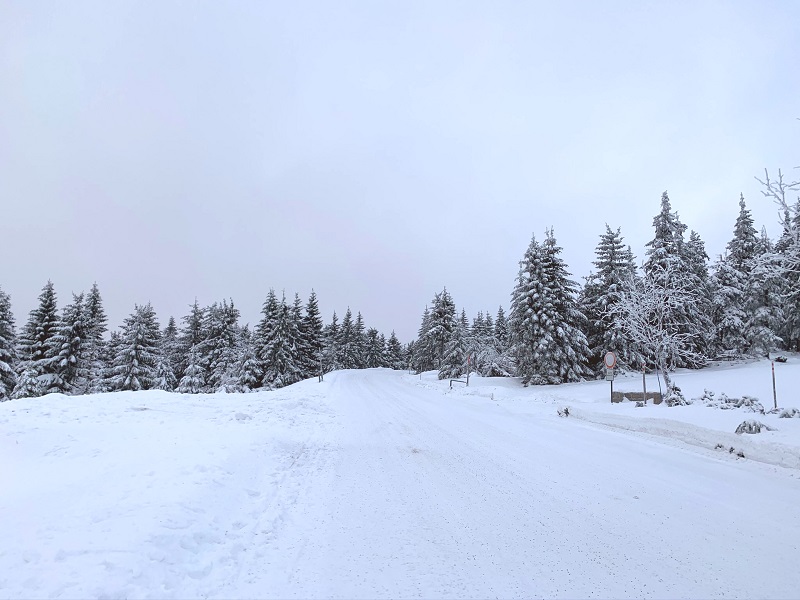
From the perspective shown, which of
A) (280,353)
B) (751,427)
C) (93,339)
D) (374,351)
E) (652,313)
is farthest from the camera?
(374,351)

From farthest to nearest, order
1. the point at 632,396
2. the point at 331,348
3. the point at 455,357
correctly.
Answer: the point at 331,348 < the point at 455,357 < the point at 632,396

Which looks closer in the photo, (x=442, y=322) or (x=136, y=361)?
(x=136, y=361)

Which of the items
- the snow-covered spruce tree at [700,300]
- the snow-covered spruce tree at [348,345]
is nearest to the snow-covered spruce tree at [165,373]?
the snow-covered spruce tree at [348,345]

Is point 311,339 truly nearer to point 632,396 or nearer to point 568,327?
point 568,327

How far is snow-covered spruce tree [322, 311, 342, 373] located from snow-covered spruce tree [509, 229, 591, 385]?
4269cm

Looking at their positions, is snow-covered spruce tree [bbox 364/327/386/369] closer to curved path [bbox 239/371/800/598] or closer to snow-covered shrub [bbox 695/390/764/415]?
snow-covered shrub [bbox 695/390/764/415]

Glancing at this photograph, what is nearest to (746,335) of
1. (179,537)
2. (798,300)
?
(798,300)

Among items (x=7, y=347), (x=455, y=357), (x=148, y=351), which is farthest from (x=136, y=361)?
(x=455, y=357)

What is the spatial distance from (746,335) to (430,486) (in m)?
37.3

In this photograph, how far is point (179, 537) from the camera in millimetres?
4086

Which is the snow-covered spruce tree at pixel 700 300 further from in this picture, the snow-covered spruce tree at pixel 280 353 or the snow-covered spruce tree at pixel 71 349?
the snow-covered spruce tree at pixel 71 349

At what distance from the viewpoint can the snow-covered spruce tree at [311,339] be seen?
53278 mm

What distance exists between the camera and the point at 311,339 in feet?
189

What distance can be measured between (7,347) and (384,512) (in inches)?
1548
